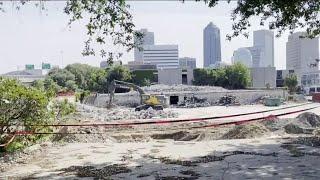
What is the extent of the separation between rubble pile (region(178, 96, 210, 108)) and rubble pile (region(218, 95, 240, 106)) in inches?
88.5

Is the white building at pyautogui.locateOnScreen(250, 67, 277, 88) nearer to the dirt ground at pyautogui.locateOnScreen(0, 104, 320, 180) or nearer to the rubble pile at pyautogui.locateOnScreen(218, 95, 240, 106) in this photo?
the rubble pile at pyautogui.locateOnScreen(218, 95, 240, 106)

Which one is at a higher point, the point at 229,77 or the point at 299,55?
the point at 299,55

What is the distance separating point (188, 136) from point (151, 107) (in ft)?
85.2

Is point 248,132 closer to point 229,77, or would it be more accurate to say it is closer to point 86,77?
point 229,77

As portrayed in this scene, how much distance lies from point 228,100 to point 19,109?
62329 mm

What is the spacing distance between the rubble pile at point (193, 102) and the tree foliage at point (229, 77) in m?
34.2

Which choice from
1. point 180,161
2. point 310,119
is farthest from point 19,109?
point 310,119

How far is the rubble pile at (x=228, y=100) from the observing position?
2959 inches

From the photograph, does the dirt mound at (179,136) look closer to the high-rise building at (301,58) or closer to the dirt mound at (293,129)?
the dirt mound at (293,129)

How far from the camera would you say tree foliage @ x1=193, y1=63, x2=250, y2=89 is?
11012 centimetres

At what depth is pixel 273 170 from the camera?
11.3 metres

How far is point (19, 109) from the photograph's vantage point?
15.3 meters

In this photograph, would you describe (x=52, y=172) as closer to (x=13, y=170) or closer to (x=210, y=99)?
(x=13, y=170)

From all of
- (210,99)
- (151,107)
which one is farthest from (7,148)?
(210,99)
